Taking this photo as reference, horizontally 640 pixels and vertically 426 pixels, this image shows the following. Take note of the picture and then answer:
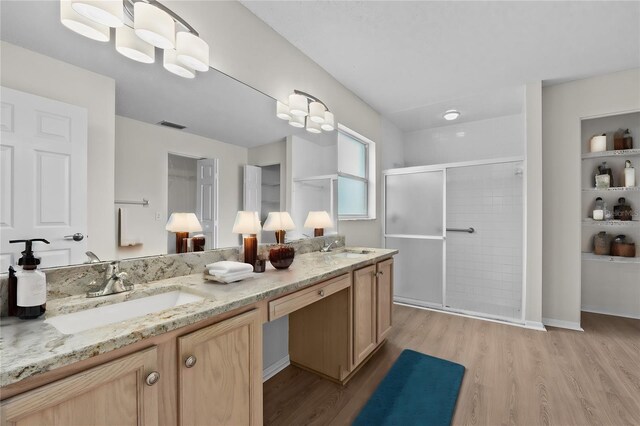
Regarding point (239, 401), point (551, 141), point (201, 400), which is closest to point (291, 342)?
point (239, 401)

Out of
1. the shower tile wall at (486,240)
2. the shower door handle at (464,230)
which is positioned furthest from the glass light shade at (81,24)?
the shower door handle at (464,230)

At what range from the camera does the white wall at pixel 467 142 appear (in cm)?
389

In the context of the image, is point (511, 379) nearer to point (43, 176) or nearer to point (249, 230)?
point (249, 230)

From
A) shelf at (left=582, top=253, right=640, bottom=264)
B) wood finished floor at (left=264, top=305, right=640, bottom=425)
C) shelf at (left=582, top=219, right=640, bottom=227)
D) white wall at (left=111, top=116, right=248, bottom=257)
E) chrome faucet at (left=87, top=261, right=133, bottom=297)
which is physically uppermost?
white wall at (left=111, top=116, right=248, bottom=257)

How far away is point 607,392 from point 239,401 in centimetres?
239

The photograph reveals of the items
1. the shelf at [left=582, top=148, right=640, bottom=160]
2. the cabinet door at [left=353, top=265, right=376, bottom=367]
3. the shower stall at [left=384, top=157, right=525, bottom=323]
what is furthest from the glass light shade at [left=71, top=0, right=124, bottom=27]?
the shelf at [left=582, top=148, right=640, bottom=160]

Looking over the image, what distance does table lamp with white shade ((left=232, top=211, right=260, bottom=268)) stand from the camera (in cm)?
170

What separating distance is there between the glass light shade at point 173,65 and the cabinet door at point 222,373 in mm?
1259

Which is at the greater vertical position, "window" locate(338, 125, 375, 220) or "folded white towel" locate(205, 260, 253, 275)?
"window" locate(338, 125, 375, 220)

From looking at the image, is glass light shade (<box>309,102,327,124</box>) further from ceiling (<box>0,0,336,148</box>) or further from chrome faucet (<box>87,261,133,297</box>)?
chrome faucet (<box>87,261,133,297</box>)

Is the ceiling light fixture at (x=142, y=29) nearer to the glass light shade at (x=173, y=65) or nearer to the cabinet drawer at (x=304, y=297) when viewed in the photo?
the glass light shade at (x=173, y=65)

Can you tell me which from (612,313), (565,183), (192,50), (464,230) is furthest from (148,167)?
(612,313)

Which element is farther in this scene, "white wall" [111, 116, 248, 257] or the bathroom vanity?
"white wall" [111, 116, 248, 257]

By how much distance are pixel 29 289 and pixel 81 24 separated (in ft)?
3.36
